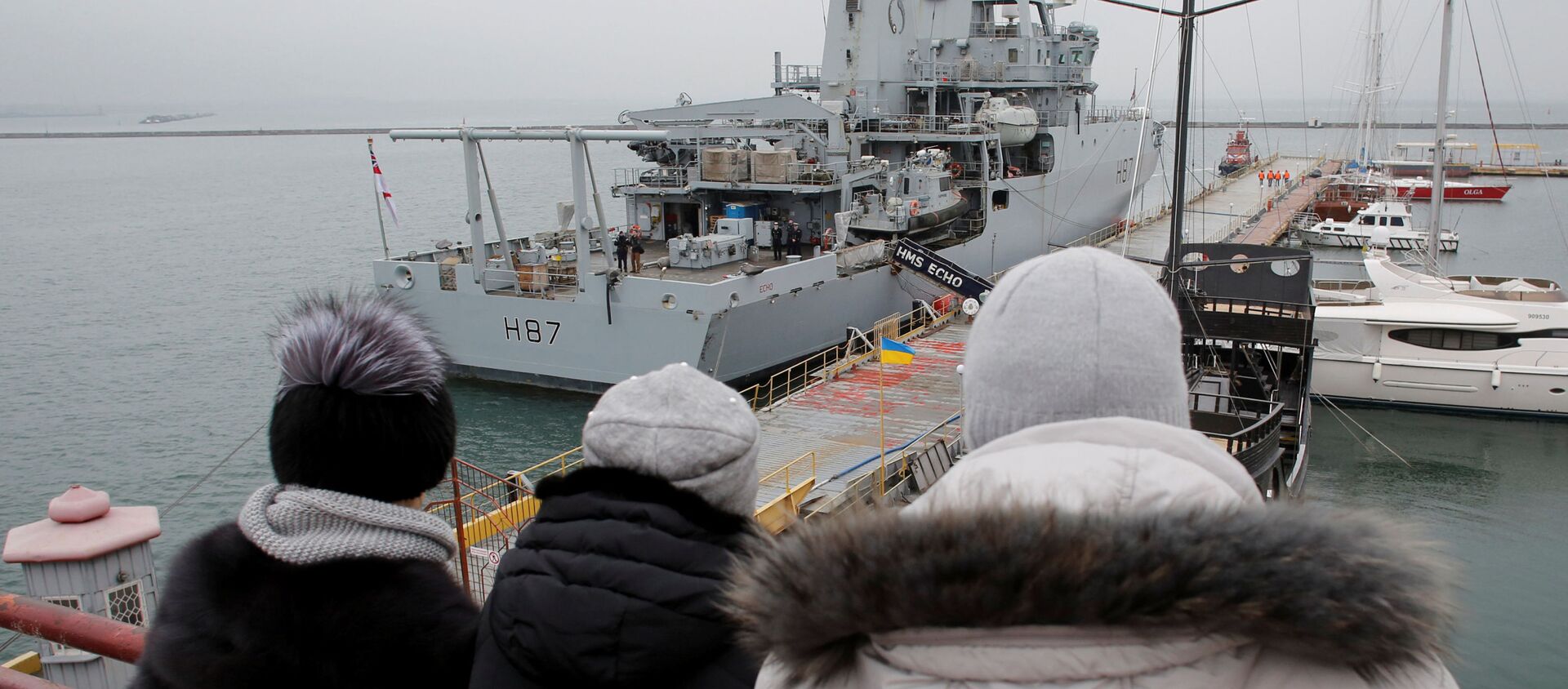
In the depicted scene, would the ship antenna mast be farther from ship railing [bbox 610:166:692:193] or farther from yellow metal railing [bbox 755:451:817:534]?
ship railing [bbox 610:166:692:193]

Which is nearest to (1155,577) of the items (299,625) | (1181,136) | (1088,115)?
(299,625)

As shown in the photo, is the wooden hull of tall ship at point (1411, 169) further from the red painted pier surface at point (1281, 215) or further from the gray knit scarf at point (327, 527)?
the gray knit scarf at point (327, 527)

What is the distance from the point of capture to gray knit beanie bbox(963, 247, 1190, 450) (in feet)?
5.26

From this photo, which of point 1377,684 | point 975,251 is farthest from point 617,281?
point 1377,684

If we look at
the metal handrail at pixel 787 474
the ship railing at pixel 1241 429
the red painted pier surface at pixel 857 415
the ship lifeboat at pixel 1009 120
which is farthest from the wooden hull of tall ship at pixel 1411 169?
the metal handrail at pixel 787 474

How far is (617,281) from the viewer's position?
19.2 meters

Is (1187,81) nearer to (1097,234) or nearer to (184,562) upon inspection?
(184,562)

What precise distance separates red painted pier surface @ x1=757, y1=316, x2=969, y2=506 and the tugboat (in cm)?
6242

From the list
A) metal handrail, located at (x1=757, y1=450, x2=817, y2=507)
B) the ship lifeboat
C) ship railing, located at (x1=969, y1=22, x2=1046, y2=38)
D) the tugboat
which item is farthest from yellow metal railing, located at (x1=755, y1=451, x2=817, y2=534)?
the tugboat

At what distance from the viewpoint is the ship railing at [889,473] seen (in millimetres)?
12500

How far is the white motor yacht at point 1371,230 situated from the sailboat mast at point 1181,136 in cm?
3033

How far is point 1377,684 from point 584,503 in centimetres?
147

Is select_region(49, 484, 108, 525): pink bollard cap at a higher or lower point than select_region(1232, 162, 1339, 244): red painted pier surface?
higher

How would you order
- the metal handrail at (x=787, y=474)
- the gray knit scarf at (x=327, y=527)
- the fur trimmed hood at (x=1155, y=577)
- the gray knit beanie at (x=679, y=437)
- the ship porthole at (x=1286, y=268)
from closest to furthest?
the fur trimmed hood at (x=1155, y=577), the gray knit beanie at (x=679, y=437), the gray knit scarf at (x=327, y=527), the metal handrail at (x=787, y=474), the ship porthole at (x=1286, y=268)
